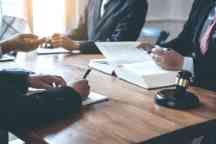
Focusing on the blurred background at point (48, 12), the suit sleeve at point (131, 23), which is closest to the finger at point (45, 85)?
the suit sleeve at point (131, 23)

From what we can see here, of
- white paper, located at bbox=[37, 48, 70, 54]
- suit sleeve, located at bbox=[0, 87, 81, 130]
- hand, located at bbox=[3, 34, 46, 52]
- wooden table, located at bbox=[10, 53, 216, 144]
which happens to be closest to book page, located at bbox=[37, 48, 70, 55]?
white paper, located at bbox=[37, 48, 70, 54]

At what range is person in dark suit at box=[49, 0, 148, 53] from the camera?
2.18 metres

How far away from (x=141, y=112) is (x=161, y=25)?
294cm

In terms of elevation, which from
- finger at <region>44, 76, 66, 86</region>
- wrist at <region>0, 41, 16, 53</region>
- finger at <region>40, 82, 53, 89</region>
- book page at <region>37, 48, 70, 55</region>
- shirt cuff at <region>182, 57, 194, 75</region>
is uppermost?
wrist at <region>0, 41, 16, 53</region>

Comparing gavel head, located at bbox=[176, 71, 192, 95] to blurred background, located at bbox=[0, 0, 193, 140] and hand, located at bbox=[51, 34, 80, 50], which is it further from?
blurred background, located at bbox=[0, 0, 193, 140]

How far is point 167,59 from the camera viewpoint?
63.6 inches

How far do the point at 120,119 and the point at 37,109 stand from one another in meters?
0.24

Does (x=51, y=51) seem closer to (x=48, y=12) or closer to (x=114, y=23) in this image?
(x=114, y=23)

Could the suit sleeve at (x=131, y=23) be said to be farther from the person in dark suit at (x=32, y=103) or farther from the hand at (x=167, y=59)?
the person in dark suit at (x=32, y=103)

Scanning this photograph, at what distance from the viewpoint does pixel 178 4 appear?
3896mm

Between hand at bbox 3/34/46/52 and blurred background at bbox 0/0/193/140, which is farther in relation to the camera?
blurred background at bbox 0/0/193/140

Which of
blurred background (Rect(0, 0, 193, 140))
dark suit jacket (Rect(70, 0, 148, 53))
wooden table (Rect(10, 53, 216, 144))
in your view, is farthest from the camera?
blurred background (Rect(0, 0, 193, 140))

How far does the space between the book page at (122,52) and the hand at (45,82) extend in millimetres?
377

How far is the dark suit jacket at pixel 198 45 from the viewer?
160cm
